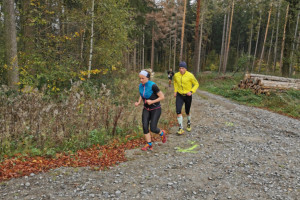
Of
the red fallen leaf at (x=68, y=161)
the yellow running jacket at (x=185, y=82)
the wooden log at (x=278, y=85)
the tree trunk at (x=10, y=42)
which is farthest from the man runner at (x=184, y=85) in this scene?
the wooden log at (x=278, y=85)

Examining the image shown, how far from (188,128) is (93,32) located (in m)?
7.87

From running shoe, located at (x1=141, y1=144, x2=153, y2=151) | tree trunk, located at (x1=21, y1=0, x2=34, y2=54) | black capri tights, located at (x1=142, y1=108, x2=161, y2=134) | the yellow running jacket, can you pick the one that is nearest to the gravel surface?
running shoe, located at (x1=141, y1=144, x2=153, y2=151)

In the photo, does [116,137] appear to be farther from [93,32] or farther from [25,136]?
[93,32]

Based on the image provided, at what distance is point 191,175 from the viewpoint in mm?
4348

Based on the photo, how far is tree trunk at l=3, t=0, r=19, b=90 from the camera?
23.1 ft

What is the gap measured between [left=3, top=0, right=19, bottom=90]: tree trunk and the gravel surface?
15.5 ft

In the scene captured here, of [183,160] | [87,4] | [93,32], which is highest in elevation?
[87,4]

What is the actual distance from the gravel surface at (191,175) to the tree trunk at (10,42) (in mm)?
4718

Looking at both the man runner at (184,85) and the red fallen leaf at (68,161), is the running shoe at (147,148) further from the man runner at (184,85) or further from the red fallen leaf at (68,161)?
the man runner at (184,85)

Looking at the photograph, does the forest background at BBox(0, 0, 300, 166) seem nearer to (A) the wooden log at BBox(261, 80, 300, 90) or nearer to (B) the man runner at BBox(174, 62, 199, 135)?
(A) the wooden log at BBox(261, 80, 300, 90)

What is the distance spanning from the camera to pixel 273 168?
15.5 feet

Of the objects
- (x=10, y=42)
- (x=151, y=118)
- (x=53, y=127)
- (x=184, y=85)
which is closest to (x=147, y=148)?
(x=151, y=118)

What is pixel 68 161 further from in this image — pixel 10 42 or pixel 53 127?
pixel 10 42

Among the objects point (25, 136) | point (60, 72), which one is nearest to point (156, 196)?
point (25, 136)
